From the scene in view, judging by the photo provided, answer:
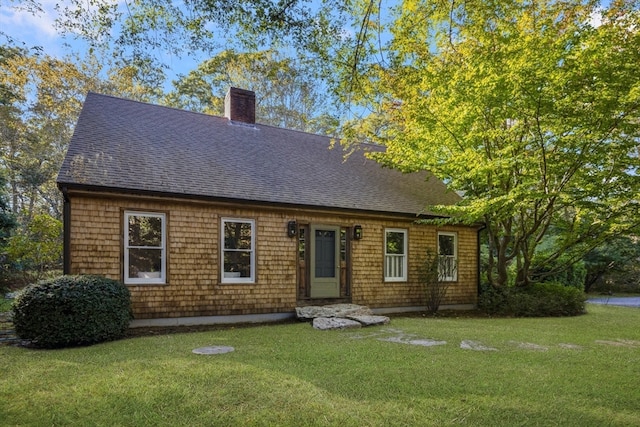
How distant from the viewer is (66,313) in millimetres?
5934

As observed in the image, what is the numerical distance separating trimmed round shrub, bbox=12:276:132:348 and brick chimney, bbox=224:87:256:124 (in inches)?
267

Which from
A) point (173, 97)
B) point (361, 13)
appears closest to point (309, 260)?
point (361, 13)

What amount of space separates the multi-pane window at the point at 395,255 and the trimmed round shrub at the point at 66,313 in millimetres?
6383

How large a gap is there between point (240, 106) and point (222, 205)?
4.63m

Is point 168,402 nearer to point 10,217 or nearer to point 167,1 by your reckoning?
point 167,1

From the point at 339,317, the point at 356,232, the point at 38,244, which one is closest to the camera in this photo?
the point at 339,317

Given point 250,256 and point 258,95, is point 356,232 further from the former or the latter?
point 258,95

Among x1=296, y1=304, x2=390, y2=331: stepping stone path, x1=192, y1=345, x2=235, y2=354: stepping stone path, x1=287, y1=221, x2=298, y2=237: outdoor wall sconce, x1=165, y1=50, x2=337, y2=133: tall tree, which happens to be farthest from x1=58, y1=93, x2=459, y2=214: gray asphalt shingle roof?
x1=165, y1=50, x2=337, y2=133: tall tree

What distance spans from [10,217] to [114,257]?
24.5 ft

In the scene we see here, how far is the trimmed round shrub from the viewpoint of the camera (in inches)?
229

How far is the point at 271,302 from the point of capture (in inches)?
351

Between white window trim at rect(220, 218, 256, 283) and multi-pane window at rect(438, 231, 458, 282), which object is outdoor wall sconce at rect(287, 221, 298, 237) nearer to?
white window trim at rect(220, 218, 256, 283)

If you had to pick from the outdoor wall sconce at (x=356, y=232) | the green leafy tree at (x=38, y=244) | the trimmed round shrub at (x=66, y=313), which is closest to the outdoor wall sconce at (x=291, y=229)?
the outdoor wall sconce at (x=356, y=232)

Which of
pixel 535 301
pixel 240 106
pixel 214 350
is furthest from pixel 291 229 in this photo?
pixel 535 301
